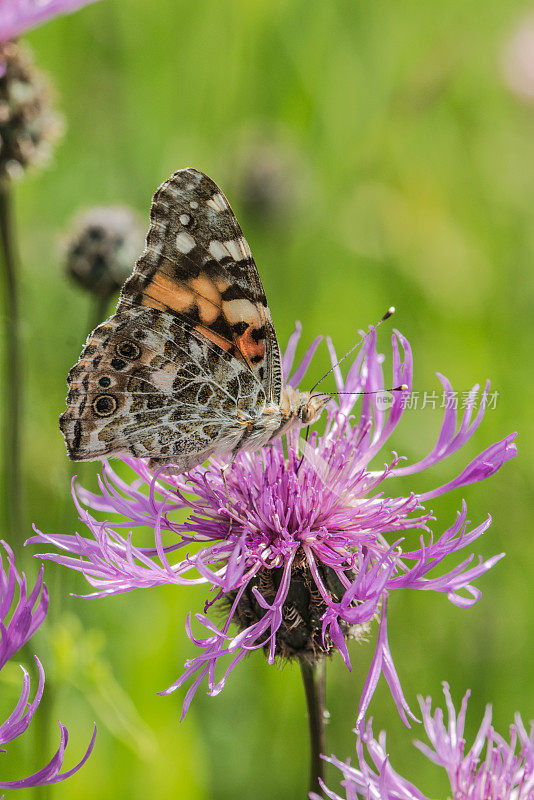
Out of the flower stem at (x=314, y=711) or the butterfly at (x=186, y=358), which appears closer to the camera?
the flower stem at (x=314, y=711)

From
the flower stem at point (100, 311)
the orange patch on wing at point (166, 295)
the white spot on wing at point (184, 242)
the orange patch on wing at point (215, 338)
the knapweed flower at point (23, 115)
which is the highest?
the knapweed flower at point (23, 115)

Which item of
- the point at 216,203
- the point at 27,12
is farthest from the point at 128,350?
the point at 27,12

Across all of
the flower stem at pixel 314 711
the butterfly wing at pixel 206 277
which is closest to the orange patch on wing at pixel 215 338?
the butterfly wing at pixel 206 277

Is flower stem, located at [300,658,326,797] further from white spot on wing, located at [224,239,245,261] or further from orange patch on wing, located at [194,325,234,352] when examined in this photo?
white spot on wing, located at [224,239,245,261]

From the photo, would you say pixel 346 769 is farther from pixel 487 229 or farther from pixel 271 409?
pixel 487 229

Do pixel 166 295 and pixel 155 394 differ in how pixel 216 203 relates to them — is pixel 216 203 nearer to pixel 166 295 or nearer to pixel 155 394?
pixel 166 295

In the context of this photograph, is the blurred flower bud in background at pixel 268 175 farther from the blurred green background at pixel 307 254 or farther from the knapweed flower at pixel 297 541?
the knapweed flower at pixel 297 541
